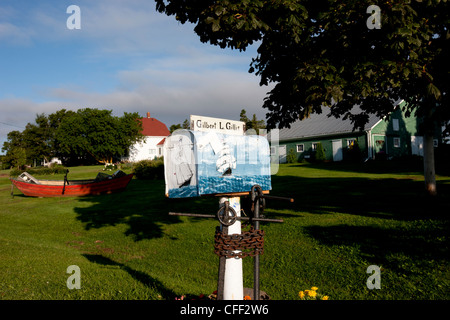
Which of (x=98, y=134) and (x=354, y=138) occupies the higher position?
(x=98, y=134)

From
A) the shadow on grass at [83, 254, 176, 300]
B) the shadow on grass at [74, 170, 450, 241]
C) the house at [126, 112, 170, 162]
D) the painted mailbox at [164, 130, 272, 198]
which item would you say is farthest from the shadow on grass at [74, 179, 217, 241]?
the house at [126, 112, 170, 162]

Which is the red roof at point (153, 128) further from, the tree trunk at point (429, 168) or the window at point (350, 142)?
the tree trunk at point (429, 168)

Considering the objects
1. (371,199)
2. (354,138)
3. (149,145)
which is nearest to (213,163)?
(371,199)

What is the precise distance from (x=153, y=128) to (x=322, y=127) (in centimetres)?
4324

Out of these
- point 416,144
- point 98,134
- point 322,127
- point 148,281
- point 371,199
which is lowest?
point 148,281

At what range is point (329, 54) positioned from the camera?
22.3 feet

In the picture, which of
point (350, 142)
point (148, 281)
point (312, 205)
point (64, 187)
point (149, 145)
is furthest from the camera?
point (149, 145)

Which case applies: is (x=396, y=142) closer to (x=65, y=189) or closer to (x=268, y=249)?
(x=268, y=249)

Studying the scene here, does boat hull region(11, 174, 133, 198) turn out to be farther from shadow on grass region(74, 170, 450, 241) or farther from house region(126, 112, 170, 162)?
house region(126, 112, 170, 162)

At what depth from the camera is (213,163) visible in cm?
303

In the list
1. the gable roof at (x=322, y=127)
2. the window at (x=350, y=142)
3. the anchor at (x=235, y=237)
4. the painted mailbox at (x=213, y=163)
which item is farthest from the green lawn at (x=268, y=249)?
the gable roof at (x=322, y=127)

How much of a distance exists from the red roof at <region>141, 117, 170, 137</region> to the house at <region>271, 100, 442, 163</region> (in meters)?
36.3

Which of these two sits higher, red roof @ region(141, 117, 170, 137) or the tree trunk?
red roof @ region(141, 117, 170, 137)

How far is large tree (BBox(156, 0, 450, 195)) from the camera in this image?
552cm
